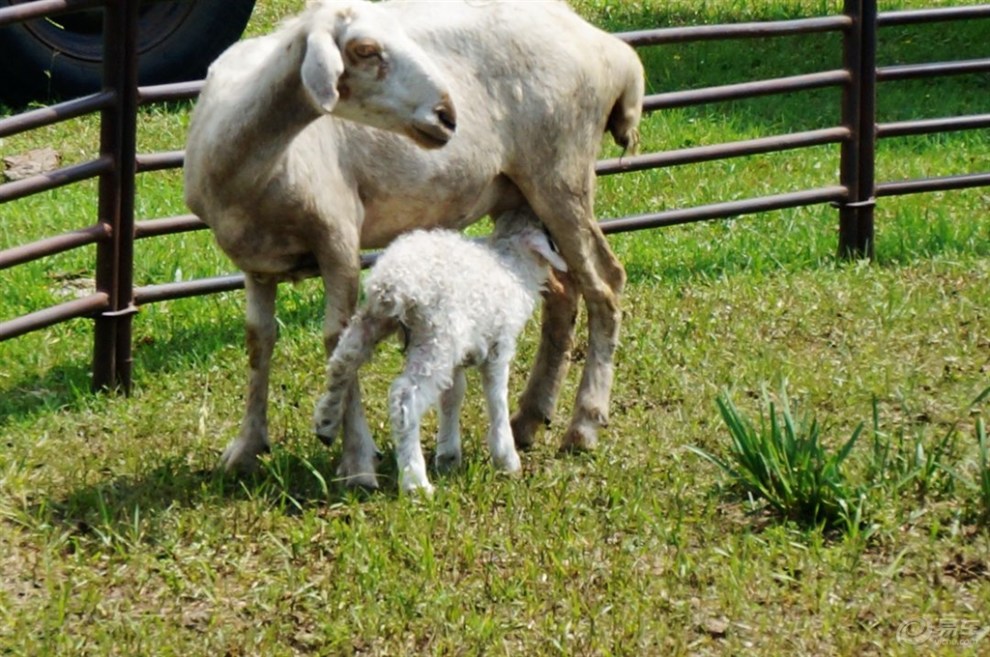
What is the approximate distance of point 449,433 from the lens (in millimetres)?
5422

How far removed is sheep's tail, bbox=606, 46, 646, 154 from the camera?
600cm

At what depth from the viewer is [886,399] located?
6090mm

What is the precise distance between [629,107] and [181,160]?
1597 millimetres

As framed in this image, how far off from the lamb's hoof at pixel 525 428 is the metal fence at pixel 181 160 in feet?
4.31

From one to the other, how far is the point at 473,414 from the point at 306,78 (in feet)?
5.30

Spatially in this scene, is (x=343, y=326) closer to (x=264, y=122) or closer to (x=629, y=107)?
(x=264, y=122)

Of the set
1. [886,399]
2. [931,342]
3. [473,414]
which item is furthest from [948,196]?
[473,414]

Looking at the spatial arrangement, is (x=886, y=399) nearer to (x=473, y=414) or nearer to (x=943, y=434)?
(x=943, y=434)

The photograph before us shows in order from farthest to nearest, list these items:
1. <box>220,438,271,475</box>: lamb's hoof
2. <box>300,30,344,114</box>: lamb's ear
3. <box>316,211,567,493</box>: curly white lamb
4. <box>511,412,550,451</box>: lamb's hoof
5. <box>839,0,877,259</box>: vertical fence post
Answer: <box>839,0,877,259</box>: vertical fence post < <box>511,412,550,451</box>: lamb's hoof < <box>220,438,271,475</box>: lamb's hoof < <box>316,211,567,493</box>: curly white lamb < <box>300,30,344,114</box>: lamb's ear

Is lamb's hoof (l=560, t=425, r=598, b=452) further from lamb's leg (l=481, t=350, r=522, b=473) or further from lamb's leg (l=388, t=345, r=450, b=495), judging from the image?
Answer: lamb's leg (l=388, t=345, r=450, b=495)

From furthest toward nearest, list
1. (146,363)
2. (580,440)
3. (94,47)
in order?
(94,47)
(146,363)
(580,440)


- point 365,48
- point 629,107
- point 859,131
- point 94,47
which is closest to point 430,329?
point 365,48

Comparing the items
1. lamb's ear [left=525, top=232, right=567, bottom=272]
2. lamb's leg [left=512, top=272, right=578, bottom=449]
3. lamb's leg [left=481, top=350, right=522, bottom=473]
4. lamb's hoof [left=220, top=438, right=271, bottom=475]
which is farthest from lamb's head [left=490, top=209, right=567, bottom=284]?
lamb's hoof [left=220, top=438, right=271, bottom=475]

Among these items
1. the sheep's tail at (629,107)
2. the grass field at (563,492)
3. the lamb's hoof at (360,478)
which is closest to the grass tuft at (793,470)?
the grass field at (563,492)
